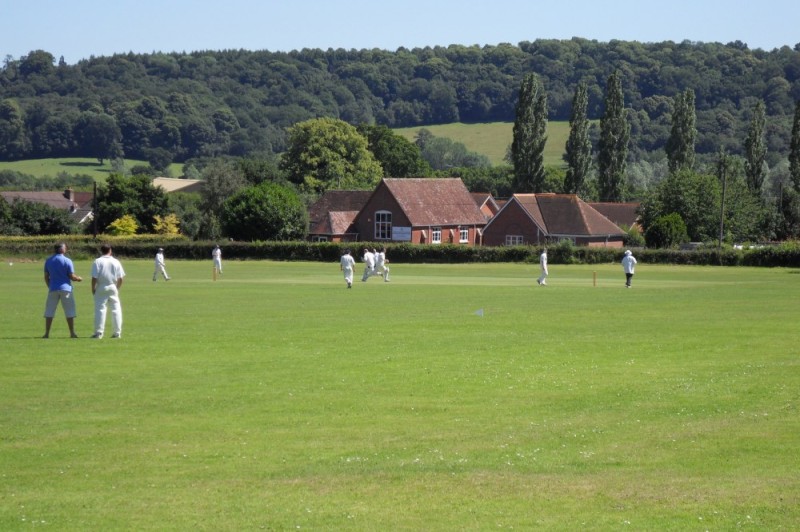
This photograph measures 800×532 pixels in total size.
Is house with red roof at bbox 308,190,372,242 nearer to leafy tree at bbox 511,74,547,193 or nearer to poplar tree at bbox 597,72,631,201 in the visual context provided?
leafy tree at bbox 511,74,547,193

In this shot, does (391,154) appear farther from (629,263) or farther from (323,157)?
(629,263)

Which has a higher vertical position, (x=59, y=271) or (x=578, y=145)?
(x=578, y=145)

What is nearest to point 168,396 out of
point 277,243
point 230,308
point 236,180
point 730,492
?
point 730,492

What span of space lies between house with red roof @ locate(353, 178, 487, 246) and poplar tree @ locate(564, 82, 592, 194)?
42.7 ft

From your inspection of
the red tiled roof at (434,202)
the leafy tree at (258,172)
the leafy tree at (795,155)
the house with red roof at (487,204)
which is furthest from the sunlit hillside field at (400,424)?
the leafy tree at (258,172)

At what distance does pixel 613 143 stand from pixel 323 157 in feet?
126

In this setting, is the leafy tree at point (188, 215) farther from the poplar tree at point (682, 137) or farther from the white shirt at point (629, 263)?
the white shirt at point (629, 263)

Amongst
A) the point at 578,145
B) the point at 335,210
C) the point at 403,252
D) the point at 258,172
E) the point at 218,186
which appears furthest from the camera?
the point at 258,172

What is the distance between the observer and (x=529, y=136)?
118m

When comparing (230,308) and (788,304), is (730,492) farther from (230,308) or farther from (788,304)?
(788,304)

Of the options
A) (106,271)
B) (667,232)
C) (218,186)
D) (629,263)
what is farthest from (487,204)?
(106,271)

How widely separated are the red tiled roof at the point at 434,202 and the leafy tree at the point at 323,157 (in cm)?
2526

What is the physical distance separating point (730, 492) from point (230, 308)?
24434mm

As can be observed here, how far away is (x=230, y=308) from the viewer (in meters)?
34.2
